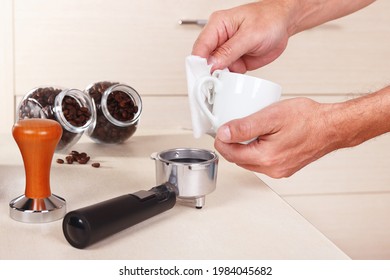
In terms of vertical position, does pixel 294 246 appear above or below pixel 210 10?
below

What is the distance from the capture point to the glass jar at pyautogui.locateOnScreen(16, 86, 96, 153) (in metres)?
1.17

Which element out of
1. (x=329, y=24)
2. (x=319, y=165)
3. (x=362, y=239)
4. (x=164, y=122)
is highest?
(x=329, y=24)

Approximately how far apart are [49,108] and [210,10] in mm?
987

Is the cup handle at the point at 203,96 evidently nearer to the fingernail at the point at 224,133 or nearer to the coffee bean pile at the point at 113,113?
the fingernail at the point at 224,133

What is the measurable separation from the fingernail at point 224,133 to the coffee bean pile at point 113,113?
1.53 ft

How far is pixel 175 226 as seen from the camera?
0.84 metres

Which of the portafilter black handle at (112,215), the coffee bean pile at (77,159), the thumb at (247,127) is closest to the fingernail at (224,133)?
the thumb at (247,127)

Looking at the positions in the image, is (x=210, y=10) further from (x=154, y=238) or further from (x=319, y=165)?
(x=154, y=238)

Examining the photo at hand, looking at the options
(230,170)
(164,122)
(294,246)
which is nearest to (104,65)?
(164,122)

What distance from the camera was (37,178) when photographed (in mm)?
843

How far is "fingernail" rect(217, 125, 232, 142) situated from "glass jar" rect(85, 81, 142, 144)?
458mm

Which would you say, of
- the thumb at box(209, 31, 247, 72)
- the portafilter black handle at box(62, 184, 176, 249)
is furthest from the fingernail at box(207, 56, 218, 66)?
the portafilter black handle at box(62, 184, 176, 249)

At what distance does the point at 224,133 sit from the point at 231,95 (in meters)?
0.06

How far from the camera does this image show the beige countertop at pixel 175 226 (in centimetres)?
75
